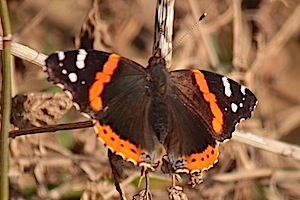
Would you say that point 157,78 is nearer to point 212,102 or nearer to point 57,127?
point 212,102

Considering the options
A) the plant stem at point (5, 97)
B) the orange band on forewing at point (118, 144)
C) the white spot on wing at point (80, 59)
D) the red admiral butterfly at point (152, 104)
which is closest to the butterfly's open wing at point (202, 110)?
the red admiral butterfly at point (152, 104)

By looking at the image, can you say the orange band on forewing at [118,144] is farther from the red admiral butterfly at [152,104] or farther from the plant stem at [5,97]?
the plant stem at [5,97]

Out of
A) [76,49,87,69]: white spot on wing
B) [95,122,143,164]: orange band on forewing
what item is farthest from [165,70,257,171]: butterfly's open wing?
[76,49,87,69]: white spot on wing

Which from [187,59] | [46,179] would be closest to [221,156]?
[187,59]

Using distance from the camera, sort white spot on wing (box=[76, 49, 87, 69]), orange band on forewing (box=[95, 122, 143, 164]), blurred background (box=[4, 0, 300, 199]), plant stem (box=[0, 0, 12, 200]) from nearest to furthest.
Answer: plant stem (box=[0, 0, 12, 200]) → orange band on forewing (box=[95, 122, 143, 164]) → white spot on wing (box=[76, 49, 87, 69]) → blurred background (box=[4, 0, 300, 199])

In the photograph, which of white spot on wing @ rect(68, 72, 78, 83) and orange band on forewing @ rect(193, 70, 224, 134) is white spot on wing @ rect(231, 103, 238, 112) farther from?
white spot on wing @ rect(68, 72, 78, 83)

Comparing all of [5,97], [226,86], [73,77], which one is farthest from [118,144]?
[226,86]
